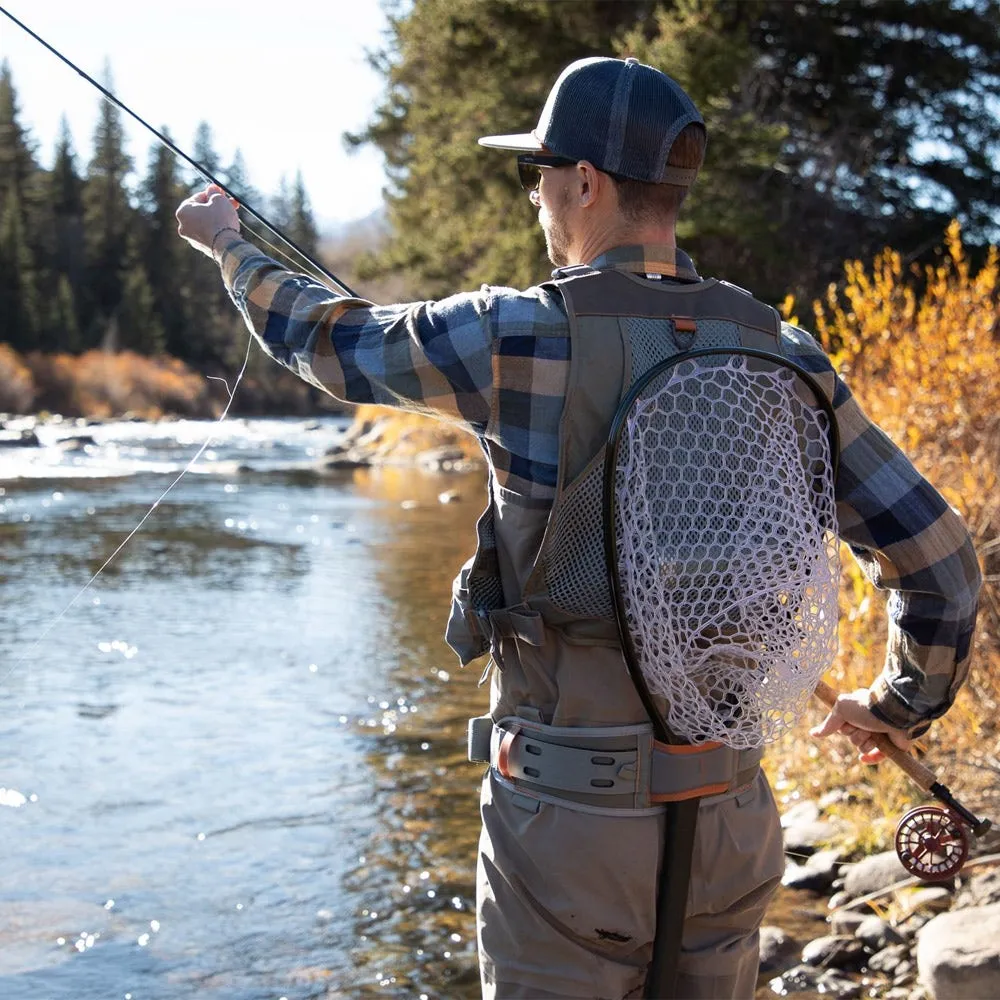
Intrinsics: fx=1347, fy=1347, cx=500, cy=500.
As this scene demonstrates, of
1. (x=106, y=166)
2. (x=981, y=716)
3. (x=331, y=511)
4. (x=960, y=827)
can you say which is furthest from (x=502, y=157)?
(x=106, y=166)

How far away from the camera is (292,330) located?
6.26 feet

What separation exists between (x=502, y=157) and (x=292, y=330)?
12.8 meters

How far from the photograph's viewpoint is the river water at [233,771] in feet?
15.1

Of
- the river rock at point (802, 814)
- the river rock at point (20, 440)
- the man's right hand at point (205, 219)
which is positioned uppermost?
the man's right hand at point (205, 219)

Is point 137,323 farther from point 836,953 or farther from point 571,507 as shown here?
point 571,507

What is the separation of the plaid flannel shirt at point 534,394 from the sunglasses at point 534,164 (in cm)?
15

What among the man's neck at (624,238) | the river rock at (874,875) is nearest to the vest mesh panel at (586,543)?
the man's neck at (624,238)

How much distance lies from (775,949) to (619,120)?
335cm

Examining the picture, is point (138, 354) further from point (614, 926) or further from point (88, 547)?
point (614, 926)

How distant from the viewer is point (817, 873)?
5004 millimetres

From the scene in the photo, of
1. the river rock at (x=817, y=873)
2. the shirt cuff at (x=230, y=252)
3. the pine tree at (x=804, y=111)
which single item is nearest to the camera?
the shirt cuff at (x=230, y=252)

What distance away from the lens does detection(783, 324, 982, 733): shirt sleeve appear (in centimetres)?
202

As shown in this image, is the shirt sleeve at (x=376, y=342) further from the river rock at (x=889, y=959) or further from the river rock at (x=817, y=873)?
the river rock at (x=817, y=873)

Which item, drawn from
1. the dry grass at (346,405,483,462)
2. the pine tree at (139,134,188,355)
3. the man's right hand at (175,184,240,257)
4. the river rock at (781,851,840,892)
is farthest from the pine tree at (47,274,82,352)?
the man's right hand at (175,184,240,257)
